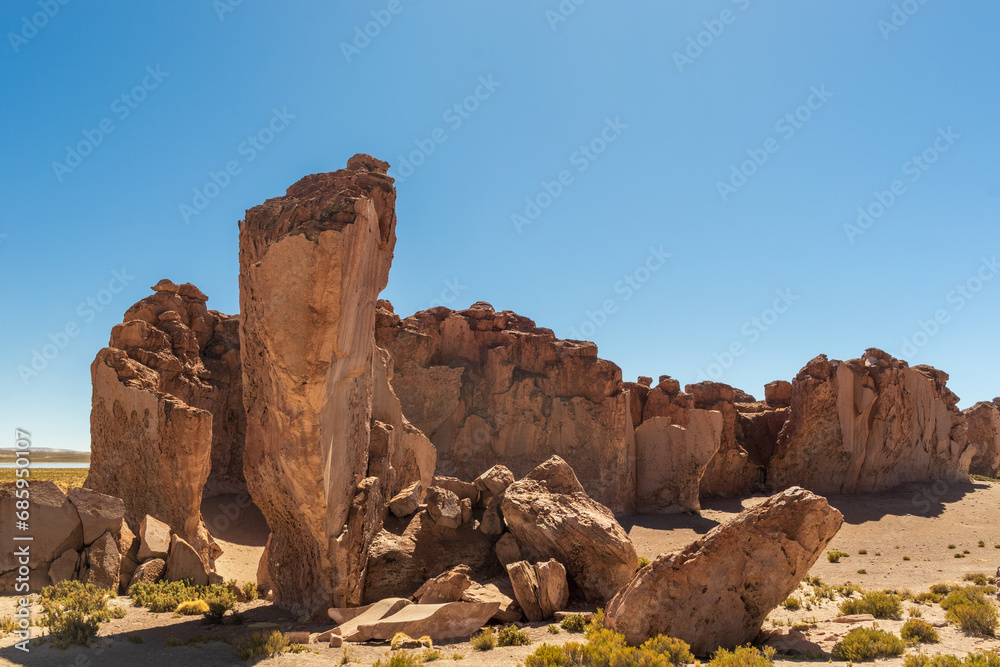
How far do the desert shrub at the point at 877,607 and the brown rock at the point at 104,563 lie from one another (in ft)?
43.3

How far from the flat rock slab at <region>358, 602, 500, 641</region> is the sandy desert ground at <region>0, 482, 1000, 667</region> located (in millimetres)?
419

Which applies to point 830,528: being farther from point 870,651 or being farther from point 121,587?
point 121,587

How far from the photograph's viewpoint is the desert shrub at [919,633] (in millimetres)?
8359

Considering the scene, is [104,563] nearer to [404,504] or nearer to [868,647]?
[404,504]

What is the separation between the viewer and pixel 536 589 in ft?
35.7

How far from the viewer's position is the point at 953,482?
33.3 m

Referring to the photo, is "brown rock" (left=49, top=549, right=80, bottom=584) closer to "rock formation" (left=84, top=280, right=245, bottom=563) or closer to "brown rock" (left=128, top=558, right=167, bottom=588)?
"brown rock" (left=128, top=558, right=167, bottom=588)

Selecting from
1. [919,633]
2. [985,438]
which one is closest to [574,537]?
[919,633]

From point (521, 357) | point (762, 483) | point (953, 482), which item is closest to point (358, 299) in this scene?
point (521, 357)

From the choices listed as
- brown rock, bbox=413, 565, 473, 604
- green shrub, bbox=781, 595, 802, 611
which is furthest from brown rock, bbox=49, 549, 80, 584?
green shrub, bbox=781, 595, 802, 611

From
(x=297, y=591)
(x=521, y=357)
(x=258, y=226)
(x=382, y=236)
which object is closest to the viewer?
(x=258, y=226)

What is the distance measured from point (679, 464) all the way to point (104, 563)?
75.8 ft

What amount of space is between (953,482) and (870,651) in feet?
107

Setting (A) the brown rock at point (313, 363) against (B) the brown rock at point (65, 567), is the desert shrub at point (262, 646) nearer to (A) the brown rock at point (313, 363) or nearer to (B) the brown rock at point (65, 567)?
(A) the brown rock at point (313, 363)
